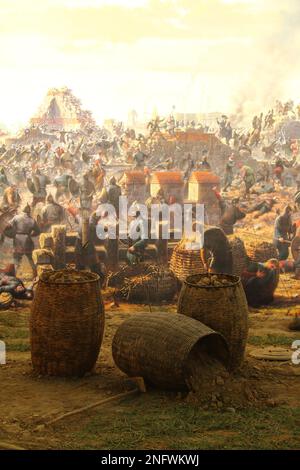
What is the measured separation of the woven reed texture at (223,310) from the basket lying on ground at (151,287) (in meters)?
4.80

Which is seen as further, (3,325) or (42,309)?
(3,325)

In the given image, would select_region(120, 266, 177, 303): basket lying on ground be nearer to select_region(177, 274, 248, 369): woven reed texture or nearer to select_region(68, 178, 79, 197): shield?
select_region(68, 178, 79, 197): shield

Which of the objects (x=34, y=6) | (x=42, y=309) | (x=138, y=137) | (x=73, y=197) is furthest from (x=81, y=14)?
(x=42, y=309)

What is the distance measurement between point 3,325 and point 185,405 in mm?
5487

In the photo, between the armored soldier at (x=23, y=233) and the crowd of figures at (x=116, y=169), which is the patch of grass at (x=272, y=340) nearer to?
the crowd of figures at (x=116, y=169)

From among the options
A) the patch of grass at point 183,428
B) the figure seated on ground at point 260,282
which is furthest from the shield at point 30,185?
the patch of grass at point 183,428

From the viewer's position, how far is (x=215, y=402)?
6840 millimetres

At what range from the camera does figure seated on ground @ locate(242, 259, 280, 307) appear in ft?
42.6

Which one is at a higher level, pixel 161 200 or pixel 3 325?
pixel 161 200

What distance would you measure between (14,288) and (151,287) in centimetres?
274

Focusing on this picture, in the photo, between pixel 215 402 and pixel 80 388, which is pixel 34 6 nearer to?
pixel 80 388

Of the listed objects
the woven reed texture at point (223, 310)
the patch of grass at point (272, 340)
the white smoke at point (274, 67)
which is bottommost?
the patch of grass at point (272, 340)

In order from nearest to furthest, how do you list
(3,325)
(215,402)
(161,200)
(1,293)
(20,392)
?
(215,402) → (20,392) → (3,325) → (1,293) → (161,200)

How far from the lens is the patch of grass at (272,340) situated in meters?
10.1
